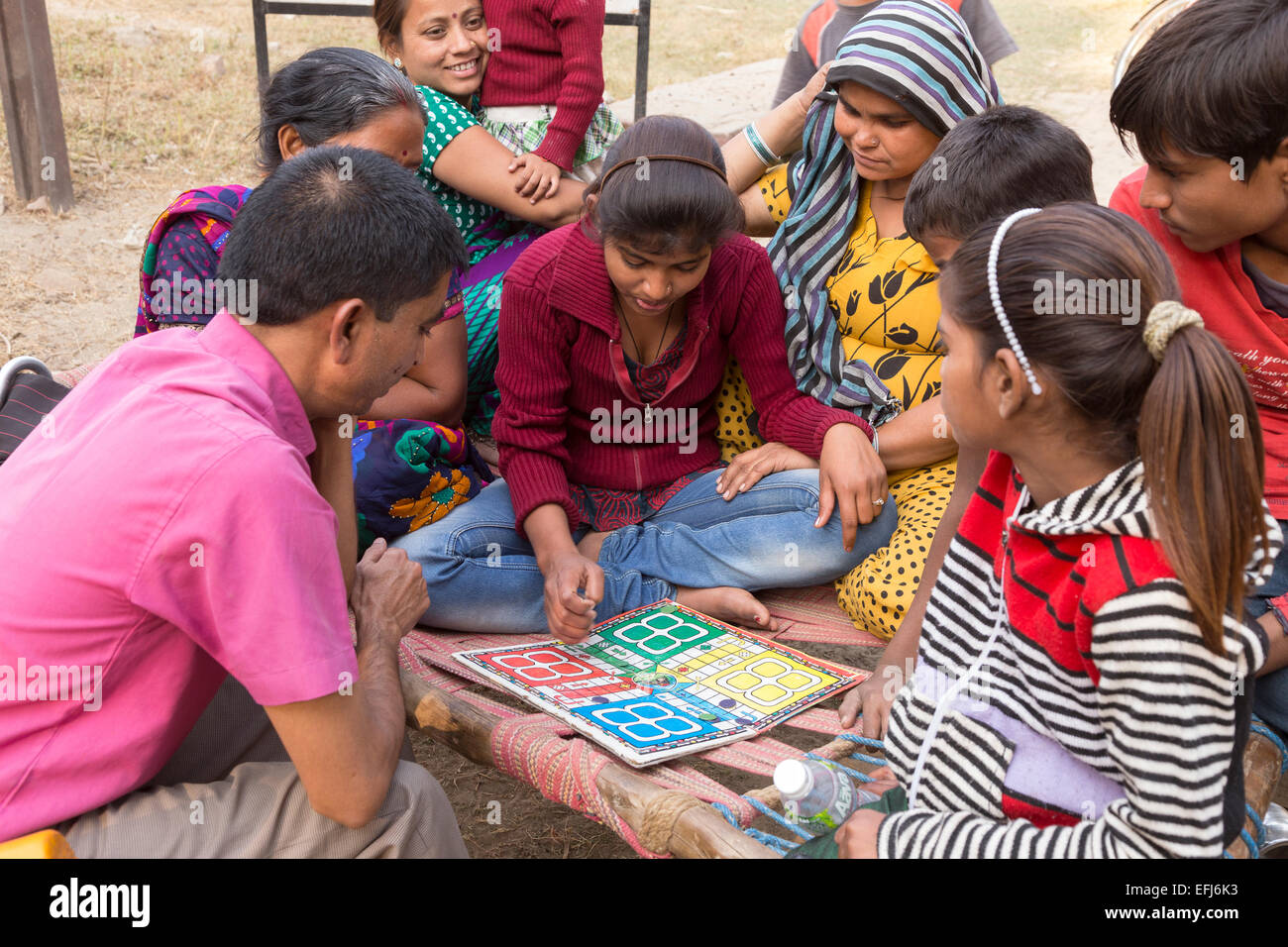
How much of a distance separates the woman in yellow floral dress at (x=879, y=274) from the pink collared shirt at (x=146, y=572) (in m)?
1.55

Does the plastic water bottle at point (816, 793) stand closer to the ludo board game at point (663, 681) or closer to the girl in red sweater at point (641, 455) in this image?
the ludo board game at point (663, 681)

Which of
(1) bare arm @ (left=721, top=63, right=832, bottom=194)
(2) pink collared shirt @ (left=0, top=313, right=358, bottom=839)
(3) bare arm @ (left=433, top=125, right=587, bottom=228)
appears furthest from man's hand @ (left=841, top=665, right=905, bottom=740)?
(3) bare arm @ (left=433, top=125, right=587, bottom=228)

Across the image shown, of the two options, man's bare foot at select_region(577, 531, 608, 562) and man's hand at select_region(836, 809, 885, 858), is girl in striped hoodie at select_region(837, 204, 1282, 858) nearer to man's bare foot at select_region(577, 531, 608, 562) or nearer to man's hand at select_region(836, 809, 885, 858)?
man's hand at select_region(836, 809, 885, 858)

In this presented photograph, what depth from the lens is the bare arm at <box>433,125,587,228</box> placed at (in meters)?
3.28

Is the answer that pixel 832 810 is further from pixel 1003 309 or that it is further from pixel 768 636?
pixel 1003 309

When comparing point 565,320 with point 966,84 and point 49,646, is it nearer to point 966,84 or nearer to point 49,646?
point 966,84

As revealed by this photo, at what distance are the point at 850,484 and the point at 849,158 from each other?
0.88m

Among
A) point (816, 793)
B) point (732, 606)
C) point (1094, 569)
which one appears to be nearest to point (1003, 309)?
point (1094, 569)

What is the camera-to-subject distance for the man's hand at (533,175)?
10.9 feet

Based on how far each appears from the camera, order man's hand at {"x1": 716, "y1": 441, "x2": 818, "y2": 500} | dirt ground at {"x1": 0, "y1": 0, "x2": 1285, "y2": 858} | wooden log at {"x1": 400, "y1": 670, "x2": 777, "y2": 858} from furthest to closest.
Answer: dirt ground at {"x1": 0, "y1": 0, "x2": 1285, "y2": 858}
man's hand at {"x1": 716, "y1": 441, "x2": 818, "y2": 500}
wooden log at {"x1": 400, "y1": 670, "x2": 777, "y2": 858}

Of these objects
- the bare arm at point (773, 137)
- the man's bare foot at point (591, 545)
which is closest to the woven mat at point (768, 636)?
the man's bare foot at point (591, 545)

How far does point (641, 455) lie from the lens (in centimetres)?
298

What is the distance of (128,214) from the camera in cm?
637

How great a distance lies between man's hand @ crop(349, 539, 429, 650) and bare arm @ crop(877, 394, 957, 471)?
4.18 ft
